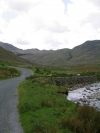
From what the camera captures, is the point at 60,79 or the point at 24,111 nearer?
the point at 24,111

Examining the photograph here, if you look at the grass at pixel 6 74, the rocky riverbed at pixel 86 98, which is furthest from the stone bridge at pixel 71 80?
the rocky riverbed at pixel 86 98

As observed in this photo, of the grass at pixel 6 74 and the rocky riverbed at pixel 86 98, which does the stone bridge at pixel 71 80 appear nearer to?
the grass at pixel 6 74

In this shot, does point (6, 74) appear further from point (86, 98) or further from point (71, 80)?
point (86, 98)

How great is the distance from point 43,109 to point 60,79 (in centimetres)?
3505

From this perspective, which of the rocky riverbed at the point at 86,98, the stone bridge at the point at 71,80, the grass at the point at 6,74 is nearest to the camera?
Answer: the rocky riverbed at the point at 86,98

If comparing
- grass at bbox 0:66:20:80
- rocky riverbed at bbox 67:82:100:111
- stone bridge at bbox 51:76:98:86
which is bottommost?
rocky riverbed at bbox 67:82:100:111

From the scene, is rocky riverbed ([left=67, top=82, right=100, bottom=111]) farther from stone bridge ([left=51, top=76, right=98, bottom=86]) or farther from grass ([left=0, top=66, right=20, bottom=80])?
grass ([left=0, top=66, right=20, bottom=80])

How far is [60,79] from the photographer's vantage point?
54062 mm

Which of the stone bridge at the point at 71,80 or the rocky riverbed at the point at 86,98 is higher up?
the stone bridge at the point at 71,80

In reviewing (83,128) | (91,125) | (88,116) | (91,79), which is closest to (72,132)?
(83,128)

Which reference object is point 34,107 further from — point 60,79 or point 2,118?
point 60,79

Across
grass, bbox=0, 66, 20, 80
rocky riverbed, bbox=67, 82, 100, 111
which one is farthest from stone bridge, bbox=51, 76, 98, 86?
rocky riverbed, bbox=67, 82, 100, 111

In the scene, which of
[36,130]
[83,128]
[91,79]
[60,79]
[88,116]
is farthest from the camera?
[91,79]

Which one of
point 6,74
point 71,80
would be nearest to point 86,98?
point 71,80
